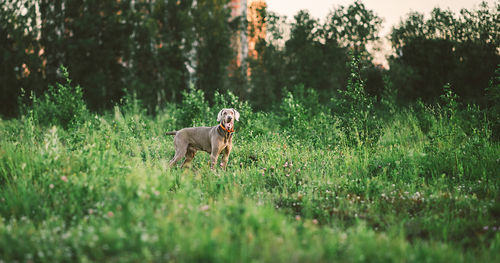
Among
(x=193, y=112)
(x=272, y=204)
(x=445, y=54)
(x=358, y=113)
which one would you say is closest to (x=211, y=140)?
(x=272, y=204)

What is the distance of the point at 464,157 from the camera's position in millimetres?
5137

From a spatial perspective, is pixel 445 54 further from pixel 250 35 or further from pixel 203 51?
pixel 203 51

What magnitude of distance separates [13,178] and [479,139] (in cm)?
660

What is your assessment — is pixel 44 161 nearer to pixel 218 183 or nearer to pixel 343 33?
pixel 218 183

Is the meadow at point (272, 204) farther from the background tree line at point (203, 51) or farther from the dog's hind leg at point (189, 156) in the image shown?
the background tree line at point (203, 51)

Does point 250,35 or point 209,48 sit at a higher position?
point 250,35

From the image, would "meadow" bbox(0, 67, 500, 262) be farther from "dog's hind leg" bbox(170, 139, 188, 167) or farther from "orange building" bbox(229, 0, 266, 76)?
"orange building" bbox(229, 0, 266, 76)

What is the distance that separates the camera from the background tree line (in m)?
12.2

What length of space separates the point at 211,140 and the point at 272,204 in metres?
2.23

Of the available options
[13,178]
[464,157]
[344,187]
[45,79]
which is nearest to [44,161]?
[13,178]

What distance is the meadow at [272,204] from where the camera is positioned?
2621mm

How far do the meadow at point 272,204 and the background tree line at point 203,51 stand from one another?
659 cm

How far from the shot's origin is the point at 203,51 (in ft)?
50.2

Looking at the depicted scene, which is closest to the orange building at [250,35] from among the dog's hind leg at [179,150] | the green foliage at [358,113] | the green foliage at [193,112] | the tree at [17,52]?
the green foliage at [193,112]
